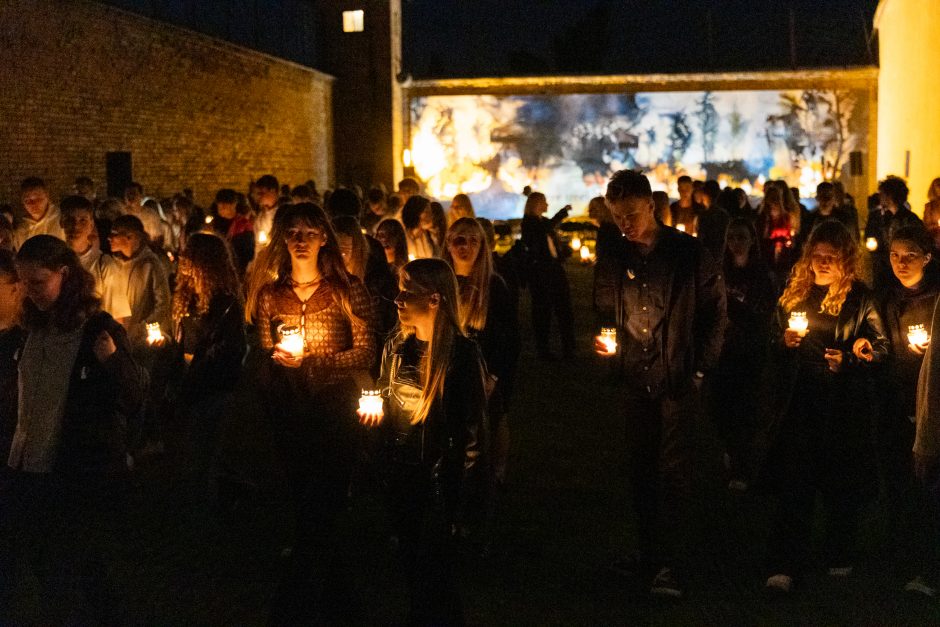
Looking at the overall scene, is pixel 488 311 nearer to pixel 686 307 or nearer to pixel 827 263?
pixel 686 307

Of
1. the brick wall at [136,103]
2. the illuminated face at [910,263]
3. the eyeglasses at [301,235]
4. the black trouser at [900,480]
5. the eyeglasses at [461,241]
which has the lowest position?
the black trouser at [900,480]

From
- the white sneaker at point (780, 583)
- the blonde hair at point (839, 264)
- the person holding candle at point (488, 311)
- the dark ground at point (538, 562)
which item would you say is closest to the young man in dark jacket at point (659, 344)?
the dark ground at point (538, 562)

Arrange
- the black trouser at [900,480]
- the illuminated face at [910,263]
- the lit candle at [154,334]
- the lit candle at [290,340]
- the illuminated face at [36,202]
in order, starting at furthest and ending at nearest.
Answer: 1. the illuminated face at [36,202]
2. the lit candle at [154,334]
3. the black trouser at [900,480]
4. the illuminated face at [910,263]
5. the lit candle at [290,340]

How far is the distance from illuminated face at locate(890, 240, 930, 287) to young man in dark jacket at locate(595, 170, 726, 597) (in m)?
1.11

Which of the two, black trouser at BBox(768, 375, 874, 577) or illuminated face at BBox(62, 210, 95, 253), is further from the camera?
illuminated face at BBox(62, 210, 95, 253)

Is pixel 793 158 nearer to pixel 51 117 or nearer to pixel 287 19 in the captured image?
pixel 287 19

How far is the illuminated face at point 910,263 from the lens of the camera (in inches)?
227

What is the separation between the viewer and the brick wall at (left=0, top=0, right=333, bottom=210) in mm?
17641

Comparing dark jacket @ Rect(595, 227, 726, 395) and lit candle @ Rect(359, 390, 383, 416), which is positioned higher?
dark jacket @ Rect(595, 227, 726, 395)

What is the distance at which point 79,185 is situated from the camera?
13.8 m

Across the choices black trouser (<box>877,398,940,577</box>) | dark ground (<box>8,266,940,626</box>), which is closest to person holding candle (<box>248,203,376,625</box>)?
dark ground (<box>8,266,940,626</box>)

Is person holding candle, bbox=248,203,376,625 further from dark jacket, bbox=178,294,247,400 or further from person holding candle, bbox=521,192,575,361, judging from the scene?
person holding candle, bbox=521,192,575,361

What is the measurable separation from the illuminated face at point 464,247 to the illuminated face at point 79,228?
10.1 ft

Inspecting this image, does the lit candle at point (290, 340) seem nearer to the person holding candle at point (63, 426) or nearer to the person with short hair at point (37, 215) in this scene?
the person holding candle at point (63, 426)
